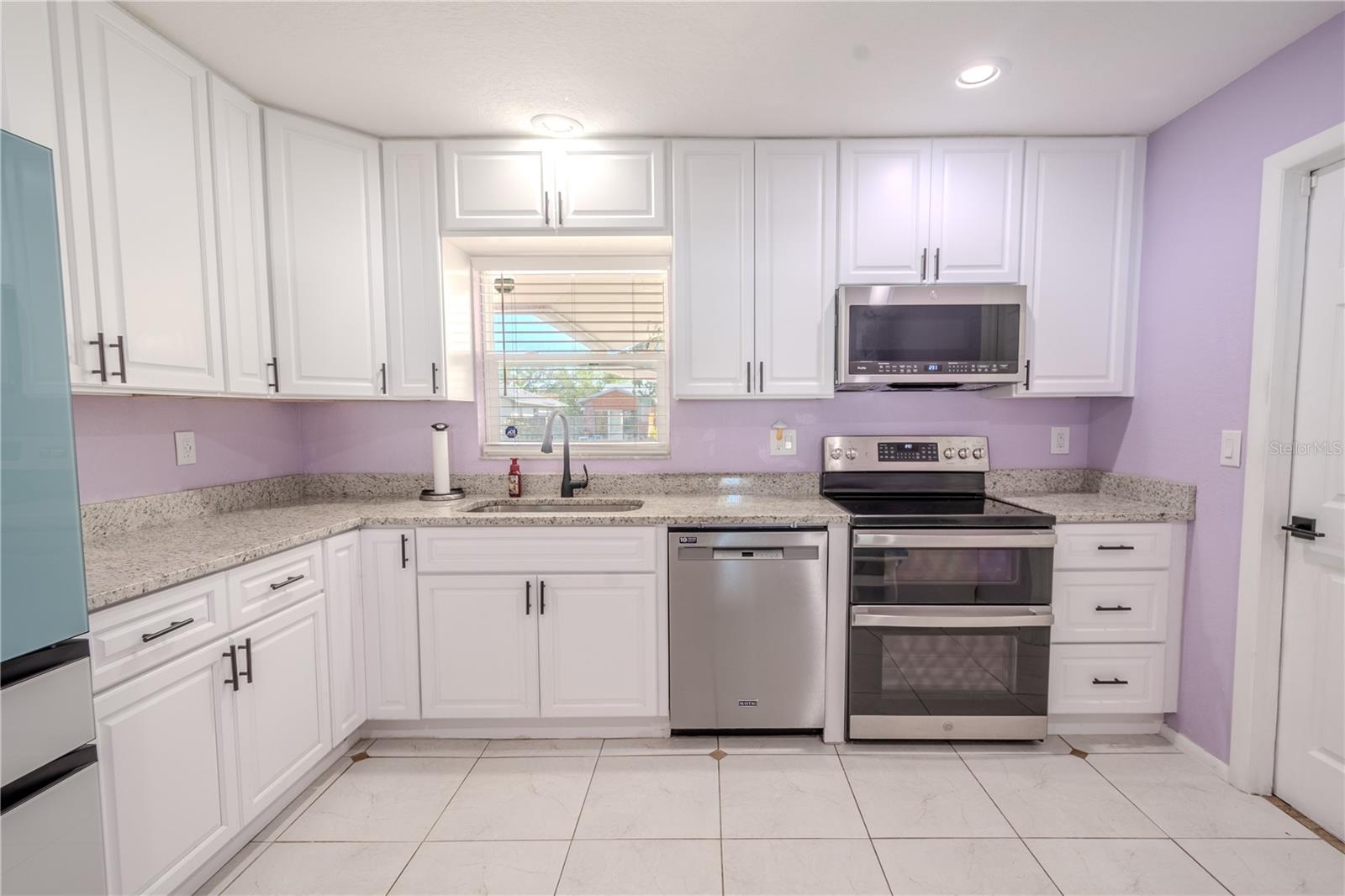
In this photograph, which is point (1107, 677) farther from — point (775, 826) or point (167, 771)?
point (167, 771)

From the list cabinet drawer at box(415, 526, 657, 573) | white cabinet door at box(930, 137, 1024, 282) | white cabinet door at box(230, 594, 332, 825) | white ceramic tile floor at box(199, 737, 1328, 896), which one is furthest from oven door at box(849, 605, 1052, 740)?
white cabinet door at box(230, 594, 332, 825)

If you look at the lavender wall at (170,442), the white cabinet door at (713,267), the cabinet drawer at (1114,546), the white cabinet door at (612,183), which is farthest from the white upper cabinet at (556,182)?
the cabinet drawer at (1114,546)

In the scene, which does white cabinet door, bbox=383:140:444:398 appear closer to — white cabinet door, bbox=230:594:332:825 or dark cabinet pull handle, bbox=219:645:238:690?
white cabinet door, bbox=230:594:332:825

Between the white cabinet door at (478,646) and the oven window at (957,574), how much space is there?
53.1 inches

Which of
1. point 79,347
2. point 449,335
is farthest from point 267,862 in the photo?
point 449,335

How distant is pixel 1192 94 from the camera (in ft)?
6.81

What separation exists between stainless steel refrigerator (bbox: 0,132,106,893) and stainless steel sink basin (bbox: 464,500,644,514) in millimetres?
1378

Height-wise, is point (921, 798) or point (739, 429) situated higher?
point (739, 429)

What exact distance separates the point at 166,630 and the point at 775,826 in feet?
5.99

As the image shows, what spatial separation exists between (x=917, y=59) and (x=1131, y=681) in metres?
2.50

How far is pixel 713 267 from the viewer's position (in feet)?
8.01

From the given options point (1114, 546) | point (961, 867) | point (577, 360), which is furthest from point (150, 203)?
point (1114, 546)

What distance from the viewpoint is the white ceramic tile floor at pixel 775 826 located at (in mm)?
1601

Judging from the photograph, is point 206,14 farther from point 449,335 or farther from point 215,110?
point 449,335
